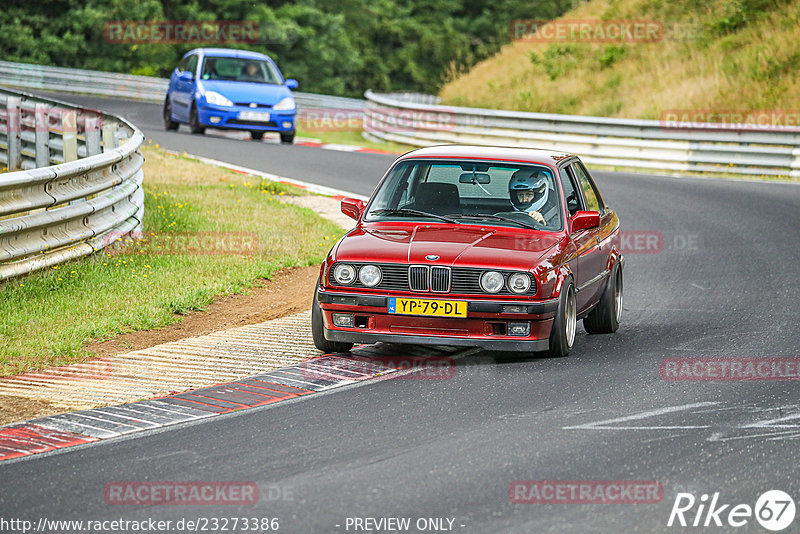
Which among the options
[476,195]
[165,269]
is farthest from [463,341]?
[165,269]

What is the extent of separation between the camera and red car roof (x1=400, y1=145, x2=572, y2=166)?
938cm

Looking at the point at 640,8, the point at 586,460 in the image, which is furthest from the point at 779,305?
the point at 640,8

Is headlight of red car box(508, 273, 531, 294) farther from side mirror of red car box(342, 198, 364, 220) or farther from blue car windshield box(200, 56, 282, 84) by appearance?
blue car windshield box(200, 56, 282, 84)

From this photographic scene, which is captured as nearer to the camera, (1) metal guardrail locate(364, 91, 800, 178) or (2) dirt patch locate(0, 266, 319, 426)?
(2) dirt patch locate(0, 266, 319, 426)

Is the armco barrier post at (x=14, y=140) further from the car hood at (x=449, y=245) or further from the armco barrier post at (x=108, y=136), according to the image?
the car hood at (x=449, y=245)

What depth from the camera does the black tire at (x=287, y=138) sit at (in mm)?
26500

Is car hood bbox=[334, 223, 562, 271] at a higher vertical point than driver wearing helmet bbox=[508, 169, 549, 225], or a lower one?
lower

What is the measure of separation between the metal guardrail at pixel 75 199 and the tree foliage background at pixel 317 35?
74.2 ft

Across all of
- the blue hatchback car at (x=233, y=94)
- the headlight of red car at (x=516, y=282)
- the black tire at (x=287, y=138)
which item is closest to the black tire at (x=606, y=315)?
the headlight of red car at (x=516, y=282)

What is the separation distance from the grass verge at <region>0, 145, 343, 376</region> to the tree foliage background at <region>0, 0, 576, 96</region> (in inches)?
889

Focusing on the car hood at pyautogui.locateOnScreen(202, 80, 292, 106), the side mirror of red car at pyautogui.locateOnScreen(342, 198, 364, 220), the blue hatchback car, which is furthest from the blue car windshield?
the side mirror of red car at pyautogui.locateOnScreen(342, 198, 364, 220)

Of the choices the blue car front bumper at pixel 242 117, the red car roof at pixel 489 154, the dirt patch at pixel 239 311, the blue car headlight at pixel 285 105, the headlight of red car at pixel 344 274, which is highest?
the red car roof at pixel 489 154

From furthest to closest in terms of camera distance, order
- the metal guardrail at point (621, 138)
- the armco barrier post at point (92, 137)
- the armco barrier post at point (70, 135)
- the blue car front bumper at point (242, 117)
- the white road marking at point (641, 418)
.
Result: the blue car front bumper at point (242, 117)
the metal guardrail at point (621, 138)
the armco barrier post at point (70, 135)
the armco barrier post at point (92, 137)
the white road marking at point (641, 418)

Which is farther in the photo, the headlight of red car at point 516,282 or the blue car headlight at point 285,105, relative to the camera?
the blue car headlight at point 285,105
